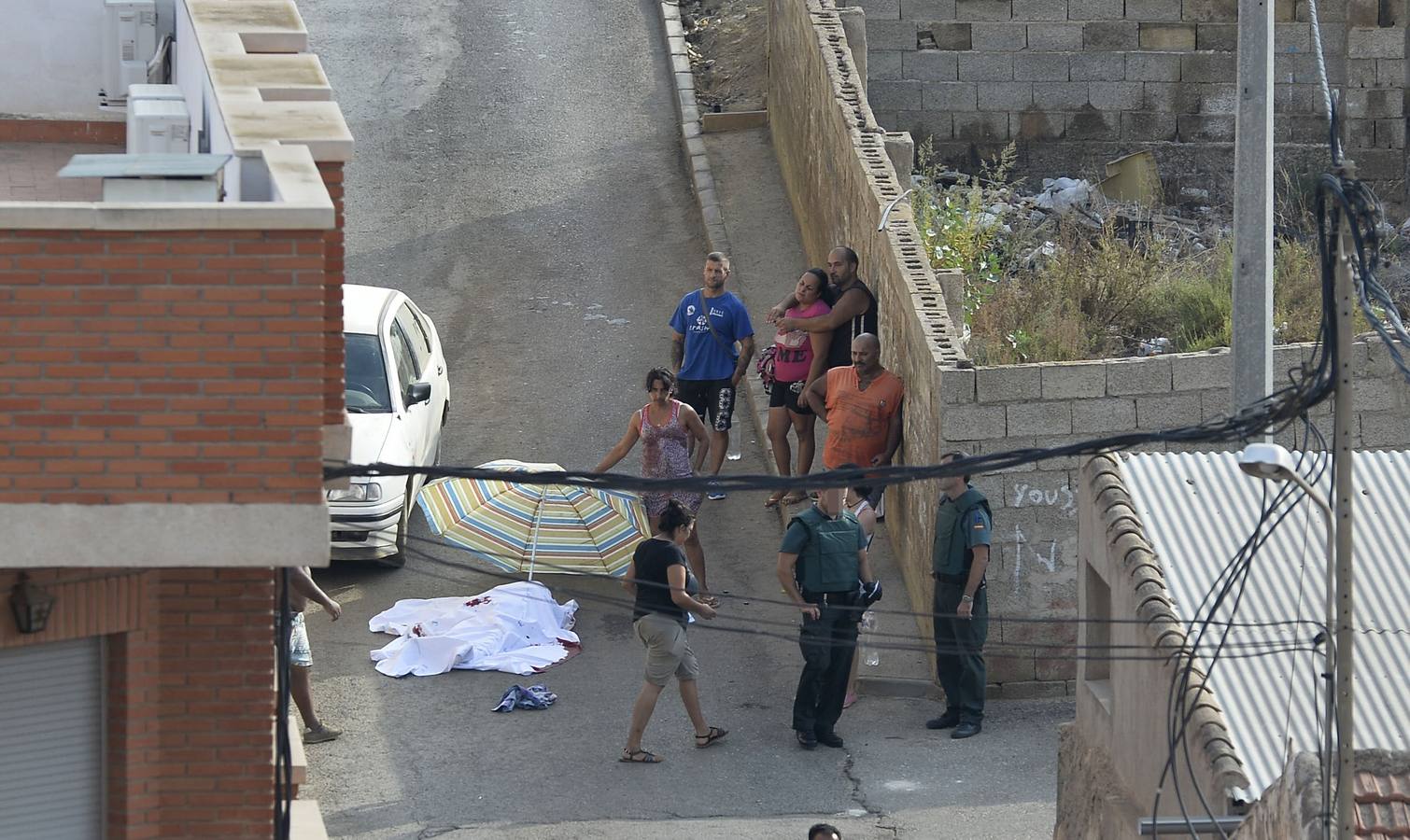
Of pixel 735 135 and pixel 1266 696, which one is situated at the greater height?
pixel 735 135

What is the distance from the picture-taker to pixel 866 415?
13188 mm

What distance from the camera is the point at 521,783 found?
11.4 m

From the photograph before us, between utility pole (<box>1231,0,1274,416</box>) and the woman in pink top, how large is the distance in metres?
4.40

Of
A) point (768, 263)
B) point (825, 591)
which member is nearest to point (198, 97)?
point (825, 591)

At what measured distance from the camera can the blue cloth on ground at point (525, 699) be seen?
40.3 ft

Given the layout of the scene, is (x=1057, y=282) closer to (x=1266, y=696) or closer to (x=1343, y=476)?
(x=1266, y=696)

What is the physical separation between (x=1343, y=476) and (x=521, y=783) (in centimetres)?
576

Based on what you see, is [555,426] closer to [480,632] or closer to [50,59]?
[480,632]

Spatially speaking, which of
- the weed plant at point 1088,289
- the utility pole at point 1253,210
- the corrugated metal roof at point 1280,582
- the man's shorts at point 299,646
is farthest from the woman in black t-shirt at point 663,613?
the weed plant at point 1088,289

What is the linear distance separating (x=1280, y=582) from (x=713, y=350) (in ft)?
20.8

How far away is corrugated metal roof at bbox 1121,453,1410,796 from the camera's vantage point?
27.8 ft

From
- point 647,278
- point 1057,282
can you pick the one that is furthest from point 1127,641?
point 647,278

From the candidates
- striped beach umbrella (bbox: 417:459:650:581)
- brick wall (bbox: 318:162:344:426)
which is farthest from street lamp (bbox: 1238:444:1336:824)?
striped beach umbrella (bbox: 417:459:650:581)

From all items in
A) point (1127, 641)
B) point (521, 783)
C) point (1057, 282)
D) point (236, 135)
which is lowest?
point (521, 783)
